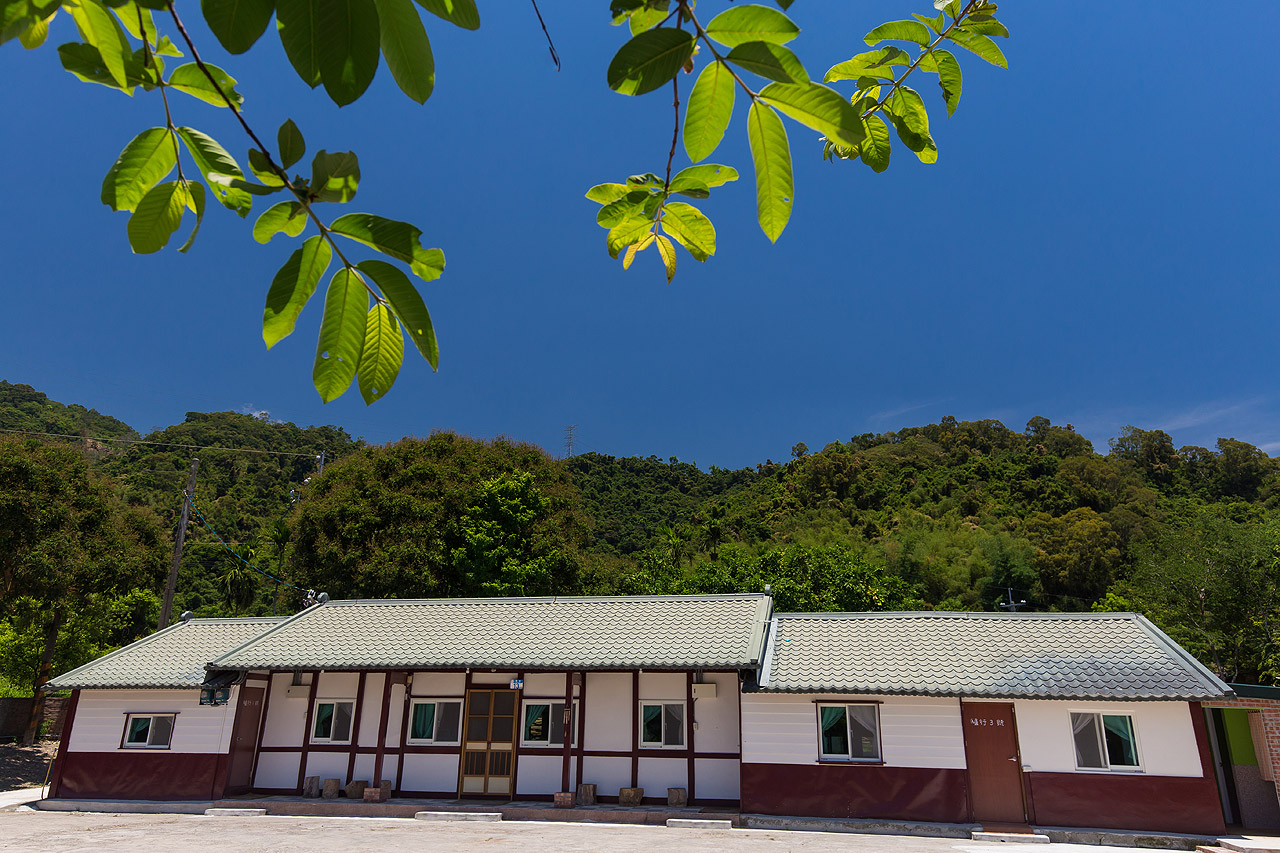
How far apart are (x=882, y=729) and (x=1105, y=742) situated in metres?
2.94

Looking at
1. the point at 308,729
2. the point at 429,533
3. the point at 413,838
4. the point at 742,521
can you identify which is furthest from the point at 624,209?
the point at 742,521

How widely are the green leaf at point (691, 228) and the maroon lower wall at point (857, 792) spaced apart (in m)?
11.4

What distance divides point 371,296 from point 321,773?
49.1ft

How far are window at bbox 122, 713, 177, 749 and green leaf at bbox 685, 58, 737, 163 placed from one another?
16.0 metres

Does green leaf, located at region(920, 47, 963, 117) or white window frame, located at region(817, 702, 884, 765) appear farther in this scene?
white window frame, located at region(817, 702, 884, 765)

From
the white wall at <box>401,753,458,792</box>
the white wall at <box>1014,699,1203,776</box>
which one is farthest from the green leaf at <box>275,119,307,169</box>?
the white wall at <box>401,753,458,792</box>

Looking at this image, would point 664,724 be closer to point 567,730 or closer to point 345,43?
point 567,730

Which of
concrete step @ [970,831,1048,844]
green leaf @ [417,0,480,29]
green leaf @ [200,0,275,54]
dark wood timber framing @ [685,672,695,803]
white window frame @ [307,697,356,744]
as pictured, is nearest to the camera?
green leaf @ [200,0,275,54]

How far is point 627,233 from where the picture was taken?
130cm

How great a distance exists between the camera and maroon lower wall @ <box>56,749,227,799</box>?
42.5 ft

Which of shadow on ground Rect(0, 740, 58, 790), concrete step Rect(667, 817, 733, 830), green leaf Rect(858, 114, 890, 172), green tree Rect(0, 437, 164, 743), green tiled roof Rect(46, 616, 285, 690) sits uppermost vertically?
green tree Rect(0, 437, 164, 743)

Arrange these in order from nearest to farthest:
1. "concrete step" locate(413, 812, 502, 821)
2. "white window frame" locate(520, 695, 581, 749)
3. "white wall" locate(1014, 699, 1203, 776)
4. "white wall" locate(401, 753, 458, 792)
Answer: "white wall" locate(1014, 699, 1203, 776) < "concrete step" locate(413, 812, 502, 821) < "white window frame" locate(520, 695, 581, 749) < "white wall" locate(401, 753, 458, 792)

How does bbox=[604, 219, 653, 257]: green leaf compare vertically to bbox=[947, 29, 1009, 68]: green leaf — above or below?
below

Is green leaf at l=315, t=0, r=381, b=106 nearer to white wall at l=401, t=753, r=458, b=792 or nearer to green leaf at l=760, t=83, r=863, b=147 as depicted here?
green leaf at l=760, t=83, r=863, b=147
